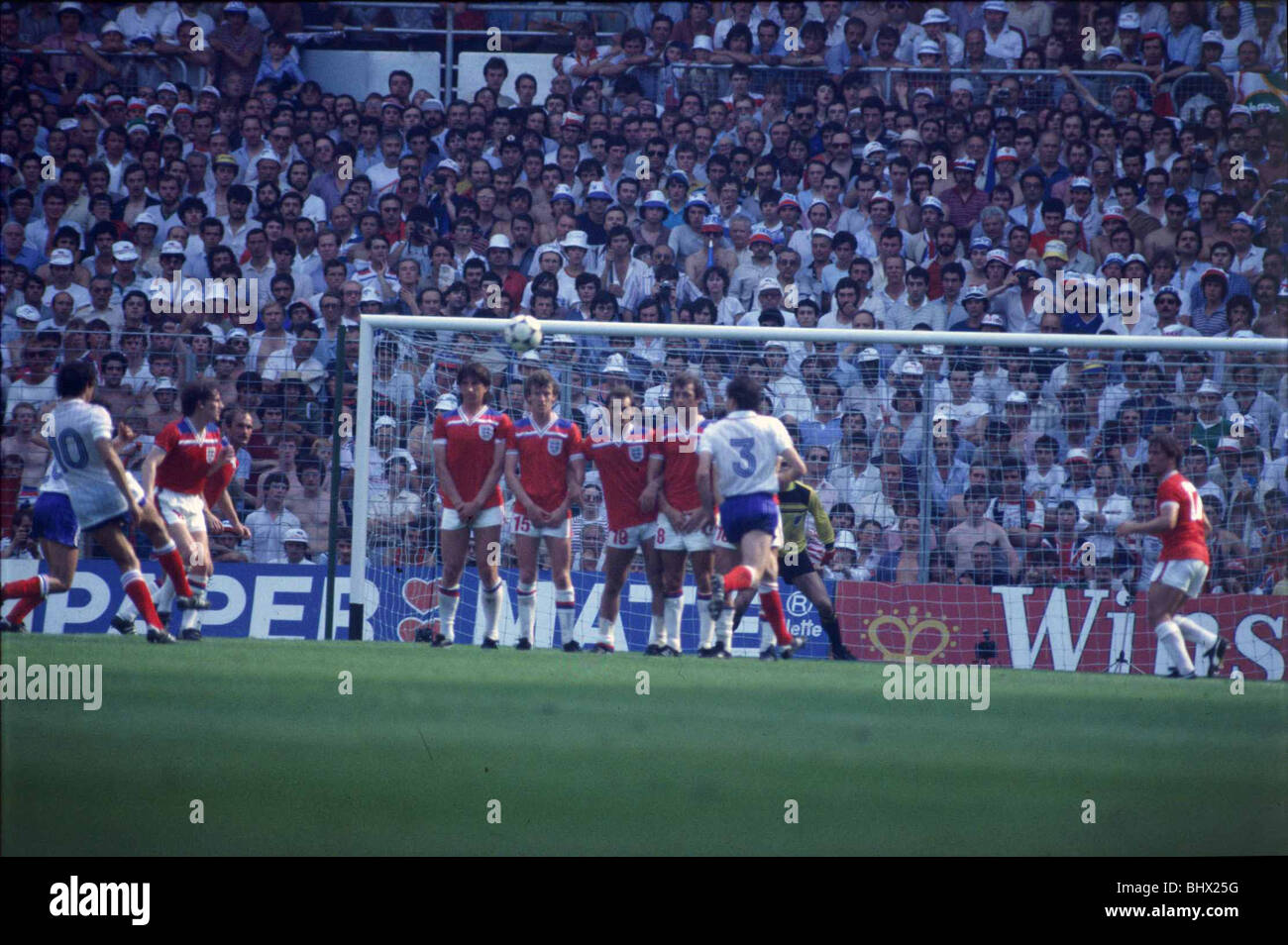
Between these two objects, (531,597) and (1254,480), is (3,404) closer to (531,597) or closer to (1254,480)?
(531,597)

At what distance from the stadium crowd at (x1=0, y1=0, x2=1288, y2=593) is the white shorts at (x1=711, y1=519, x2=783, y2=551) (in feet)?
4.74

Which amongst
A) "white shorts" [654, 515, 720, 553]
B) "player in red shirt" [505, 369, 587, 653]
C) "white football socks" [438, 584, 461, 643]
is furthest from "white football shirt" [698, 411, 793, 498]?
"white football socks" [438, 584, 461, 643]

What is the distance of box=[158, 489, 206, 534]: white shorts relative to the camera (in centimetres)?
991

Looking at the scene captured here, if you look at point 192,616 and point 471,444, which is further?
point 471,444

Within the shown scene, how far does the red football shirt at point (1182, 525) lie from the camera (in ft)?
33.0

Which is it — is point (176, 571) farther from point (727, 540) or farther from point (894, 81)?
point (894, 81)

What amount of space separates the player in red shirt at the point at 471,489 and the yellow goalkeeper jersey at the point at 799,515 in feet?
7.13

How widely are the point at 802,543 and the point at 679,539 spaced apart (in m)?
0.96

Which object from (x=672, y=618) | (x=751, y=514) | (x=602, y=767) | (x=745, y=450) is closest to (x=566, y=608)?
(x=672, y=618)

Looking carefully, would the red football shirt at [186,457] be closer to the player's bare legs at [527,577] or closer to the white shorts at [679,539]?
the player's bare legs at [527,577]

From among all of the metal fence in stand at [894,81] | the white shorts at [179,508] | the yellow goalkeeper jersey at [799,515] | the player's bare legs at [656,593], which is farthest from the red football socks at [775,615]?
the metal fence in stand at [894,81]

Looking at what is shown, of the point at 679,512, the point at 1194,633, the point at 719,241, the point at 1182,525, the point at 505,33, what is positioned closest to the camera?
the point at 1182,525

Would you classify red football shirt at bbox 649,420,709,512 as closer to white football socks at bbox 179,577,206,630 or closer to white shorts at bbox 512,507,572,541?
white shorts at bbox 512,507,572,541

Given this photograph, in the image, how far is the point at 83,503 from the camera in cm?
916
